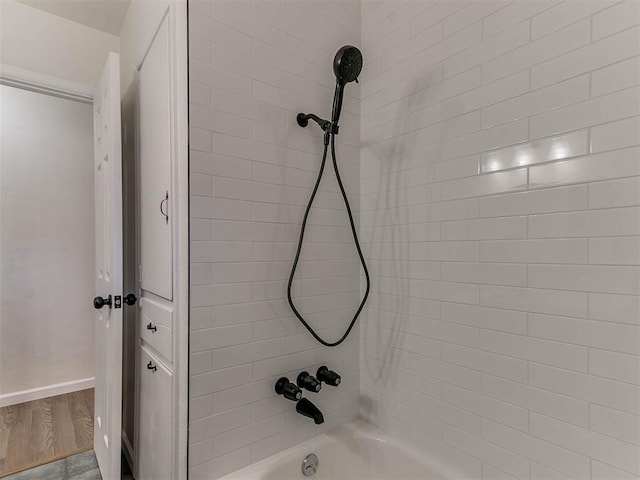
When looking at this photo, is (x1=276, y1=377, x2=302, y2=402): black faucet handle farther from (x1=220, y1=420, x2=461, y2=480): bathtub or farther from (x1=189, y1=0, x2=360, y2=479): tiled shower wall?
(x1=220, y1=420, x2=461, y2=480): bathtub

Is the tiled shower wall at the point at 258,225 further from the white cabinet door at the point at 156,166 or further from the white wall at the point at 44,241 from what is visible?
the white wall at the point at 44,241

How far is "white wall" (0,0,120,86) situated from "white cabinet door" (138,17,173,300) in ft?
2.55

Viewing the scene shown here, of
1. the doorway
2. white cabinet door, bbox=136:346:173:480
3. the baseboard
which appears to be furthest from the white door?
the baseboard

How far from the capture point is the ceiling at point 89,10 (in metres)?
1.98

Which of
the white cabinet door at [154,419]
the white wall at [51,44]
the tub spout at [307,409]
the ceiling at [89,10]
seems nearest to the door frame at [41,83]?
the white wall at [51,44]

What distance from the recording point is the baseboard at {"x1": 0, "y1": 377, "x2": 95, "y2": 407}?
8.85ft

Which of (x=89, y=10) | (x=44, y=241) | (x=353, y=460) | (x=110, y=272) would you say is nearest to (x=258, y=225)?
(x=110, y=272)

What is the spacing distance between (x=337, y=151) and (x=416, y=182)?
0.41 meters

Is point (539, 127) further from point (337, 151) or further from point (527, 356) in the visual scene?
point (337, 151)

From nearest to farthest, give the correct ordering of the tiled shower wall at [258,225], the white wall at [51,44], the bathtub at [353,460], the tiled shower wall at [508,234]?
the tiled shower wall at [508,234]
the tiled shower wall at [258,225]
the bathtub at [353,460]
the white wall at [51,44]

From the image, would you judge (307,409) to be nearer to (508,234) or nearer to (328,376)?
(328,376)

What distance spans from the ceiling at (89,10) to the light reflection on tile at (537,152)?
214 cm

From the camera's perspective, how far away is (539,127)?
1080mm

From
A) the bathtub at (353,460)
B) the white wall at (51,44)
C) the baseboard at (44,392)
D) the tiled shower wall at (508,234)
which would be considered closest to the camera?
the tiled shower wall at (508,234)
